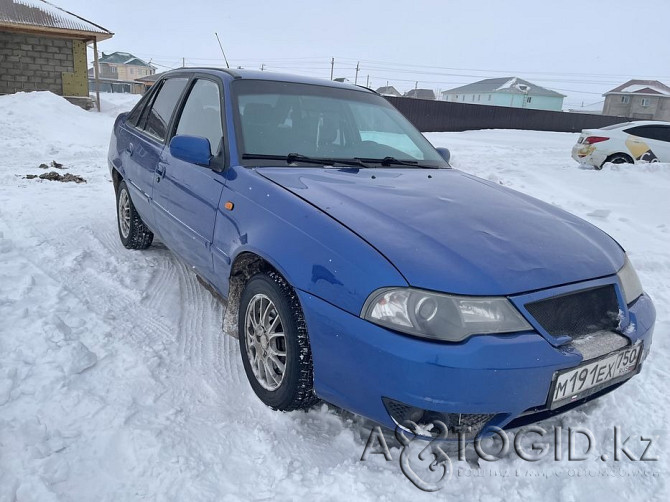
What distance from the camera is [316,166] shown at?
9.29 feet

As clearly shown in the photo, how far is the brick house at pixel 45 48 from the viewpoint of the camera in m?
17.2

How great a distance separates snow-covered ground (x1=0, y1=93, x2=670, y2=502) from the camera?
193cm

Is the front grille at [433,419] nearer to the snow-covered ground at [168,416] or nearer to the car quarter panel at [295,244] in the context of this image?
the snow-covered ground at [168,416]

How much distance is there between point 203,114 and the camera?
3279mm

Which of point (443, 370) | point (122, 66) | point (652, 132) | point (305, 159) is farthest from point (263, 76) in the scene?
point (122, 66)

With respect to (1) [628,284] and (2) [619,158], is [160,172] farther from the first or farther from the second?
(2) [619,158]

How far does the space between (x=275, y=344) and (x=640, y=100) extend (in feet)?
224

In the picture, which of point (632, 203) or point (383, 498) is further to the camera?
point (632, 203)

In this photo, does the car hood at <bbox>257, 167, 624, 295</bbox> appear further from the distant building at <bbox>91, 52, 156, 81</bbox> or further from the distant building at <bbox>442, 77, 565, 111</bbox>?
the distant building at <bbox>91, 52, 156, 81</bbox>

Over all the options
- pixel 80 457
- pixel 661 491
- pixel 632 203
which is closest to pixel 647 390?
pixel 661 491

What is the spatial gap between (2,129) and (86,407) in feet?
40.7

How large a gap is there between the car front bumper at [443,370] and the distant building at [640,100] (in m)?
64.0

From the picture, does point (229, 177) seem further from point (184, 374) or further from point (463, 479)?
point (463, 479)

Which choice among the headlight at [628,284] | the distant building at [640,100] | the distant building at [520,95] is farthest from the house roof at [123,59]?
the headlight at [628,284]
